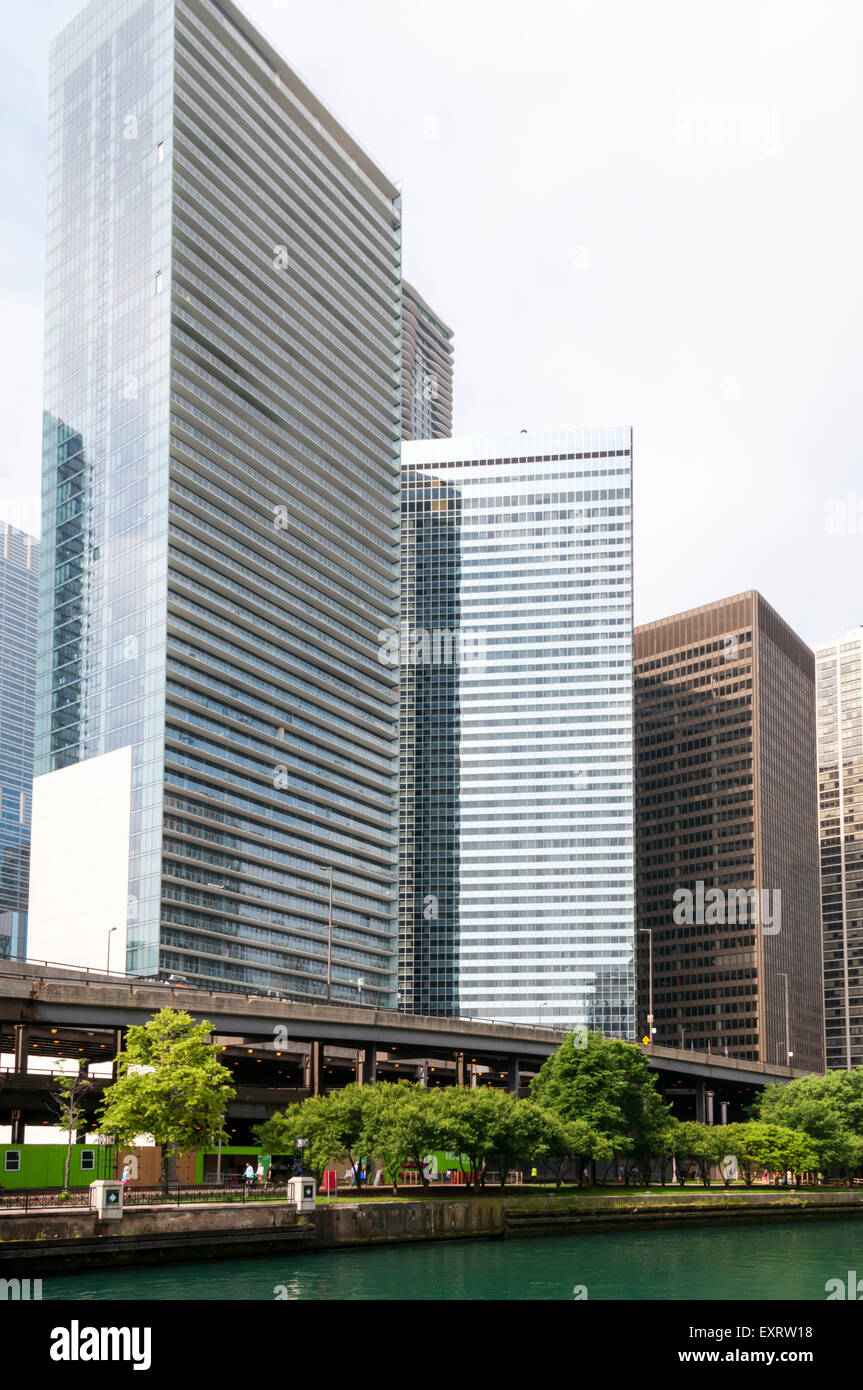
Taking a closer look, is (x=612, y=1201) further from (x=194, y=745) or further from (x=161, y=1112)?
(x=194, y=745)

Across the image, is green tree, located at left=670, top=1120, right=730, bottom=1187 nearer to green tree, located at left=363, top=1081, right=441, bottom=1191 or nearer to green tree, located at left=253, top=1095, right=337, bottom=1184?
green tree, located at left=363, top=1081, right=441, bottom=1191

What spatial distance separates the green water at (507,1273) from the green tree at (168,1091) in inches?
641

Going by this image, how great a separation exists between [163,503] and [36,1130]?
269 ft

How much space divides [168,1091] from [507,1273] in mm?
27674

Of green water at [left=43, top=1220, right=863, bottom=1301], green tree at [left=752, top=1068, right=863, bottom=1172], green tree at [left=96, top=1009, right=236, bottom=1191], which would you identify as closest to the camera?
green water at [left=43, top=1220, right=863, bottom=1301]

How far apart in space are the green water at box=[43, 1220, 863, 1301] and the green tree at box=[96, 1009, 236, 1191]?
1629cm

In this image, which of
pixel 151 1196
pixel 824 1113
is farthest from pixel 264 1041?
pixel 824 1113

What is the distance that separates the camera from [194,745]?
19750 centimetres

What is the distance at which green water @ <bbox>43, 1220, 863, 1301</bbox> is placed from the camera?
187ft

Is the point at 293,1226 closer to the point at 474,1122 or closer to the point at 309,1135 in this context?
the point at 309,1135

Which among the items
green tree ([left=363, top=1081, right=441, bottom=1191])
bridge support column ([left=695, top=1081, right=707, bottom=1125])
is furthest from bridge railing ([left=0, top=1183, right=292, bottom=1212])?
bridge support column ([left=695, top=1081, right=707, bottom=1125])

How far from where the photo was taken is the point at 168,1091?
8625cm

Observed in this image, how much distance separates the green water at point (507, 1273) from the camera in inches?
2248
